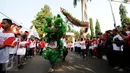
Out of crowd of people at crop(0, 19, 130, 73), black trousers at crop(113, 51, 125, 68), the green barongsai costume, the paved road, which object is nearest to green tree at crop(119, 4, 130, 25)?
crowd of people at crop(0, 19, 130, 73)

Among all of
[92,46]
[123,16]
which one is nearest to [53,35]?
[92,46]

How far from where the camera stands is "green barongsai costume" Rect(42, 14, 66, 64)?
9125 millimetres

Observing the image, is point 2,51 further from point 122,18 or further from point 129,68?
point 122,18

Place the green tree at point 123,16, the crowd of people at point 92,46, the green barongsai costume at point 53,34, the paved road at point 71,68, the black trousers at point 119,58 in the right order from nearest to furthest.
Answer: the crowd of people at point 92,46 → the paved road at point 71,68 → the green barongsai costume at point 53,34 → the black trousers at point 119,58 → the green tree at point 123,16

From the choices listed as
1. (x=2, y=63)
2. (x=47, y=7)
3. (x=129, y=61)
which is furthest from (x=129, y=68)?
(x=47, y=7)

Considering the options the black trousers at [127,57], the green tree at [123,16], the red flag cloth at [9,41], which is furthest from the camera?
the green tree at [123,16]

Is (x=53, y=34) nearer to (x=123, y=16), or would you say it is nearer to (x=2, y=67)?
(x=2, y=67)

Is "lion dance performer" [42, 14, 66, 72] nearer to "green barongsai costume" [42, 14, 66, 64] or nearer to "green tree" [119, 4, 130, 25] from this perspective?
"green barongsai costume" [42, 14, 66, 64]

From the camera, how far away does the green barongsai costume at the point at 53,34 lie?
29.9ft

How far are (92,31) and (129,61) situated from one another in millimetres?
64353

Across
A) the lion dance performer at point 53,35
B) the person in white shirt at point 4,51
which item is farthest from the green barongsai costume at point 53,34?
the person in white shirt at point 4,51

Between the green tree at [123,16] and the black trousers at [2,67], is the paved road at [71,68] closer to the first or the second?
the black trousers at [2,67]

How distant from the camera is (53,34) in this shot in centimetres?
922

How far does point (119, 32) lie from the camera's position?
9.07 meters
